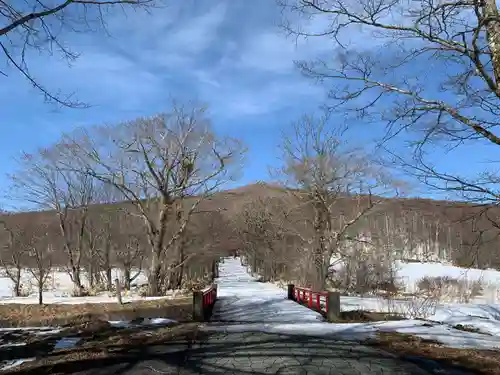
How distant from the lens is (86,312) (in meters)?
17.2

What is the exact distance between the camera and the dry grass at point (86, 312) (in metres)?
15.9

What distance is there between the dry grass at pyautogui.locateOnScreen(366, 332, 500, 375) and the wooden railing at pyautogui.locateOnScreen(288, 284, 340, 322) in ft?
9.86

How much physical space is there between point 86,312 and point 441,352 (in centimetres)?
1401

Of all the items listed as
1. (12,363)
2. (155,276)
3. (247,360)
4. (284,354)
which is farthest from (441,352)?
Answer: (155,276)

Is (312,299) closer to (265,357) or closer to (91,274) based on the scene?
(265,357)

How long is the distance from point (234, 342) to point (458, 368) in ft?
11.0

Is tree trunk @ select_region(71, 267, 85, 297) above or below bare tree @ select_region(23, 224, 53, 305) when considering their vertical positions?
below

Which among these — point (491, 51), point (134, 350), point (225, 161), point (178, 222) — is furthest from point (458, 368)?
point (178, 222)

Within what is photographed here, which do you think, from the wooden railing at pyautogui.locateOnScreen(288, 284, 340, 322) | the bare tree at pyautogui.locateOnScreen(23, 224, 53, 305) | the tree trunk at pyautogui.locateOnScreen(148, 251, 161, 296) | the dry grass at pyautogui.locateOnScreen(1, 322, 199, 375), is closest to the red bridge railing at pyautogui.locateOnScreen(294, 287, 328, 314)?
the wooden railing at pyautogui.locateOnScreen(288, 284, 340, 322)

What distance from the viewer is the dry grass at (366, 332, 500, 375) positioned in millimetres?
5715

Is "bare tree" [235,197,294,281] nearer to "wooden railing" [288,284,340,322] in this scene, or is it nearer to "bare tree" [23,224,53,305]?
"wooden railing" [288,284,340,322]

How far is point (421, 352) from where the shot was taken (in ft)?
21.8

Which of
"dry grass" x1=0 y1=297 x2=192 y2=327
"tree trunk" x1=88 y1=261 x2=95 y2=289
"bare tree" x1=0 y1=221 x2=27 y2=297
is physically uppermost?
"bare tree" x1=0 y1=221 x2=27 y2=297

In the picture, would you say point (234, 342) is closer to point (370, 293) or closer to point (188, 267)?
point (370, 293)
